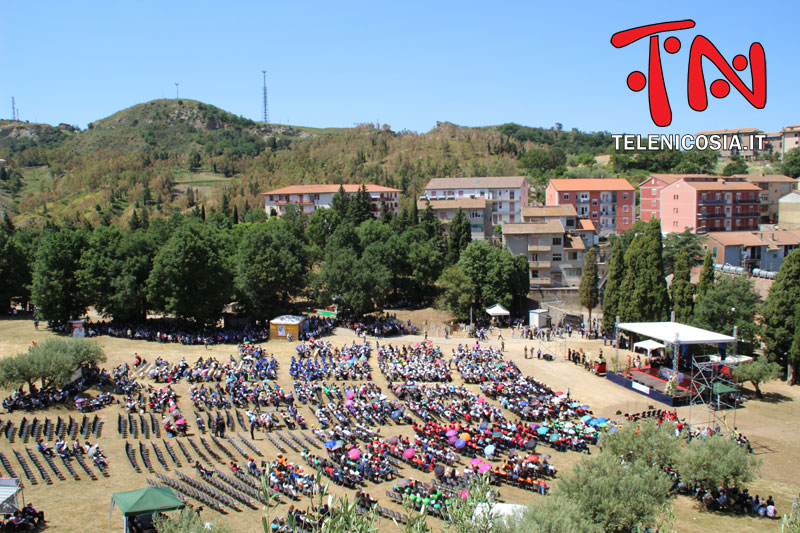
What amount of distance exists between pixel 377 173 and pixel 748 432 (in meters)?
95.5

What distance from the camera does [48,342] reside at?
3080 cm

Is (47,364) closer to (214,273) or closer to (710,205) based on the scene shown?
(214,273)

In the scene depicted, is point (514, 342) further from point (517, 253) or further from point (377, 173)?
point (377, 173)

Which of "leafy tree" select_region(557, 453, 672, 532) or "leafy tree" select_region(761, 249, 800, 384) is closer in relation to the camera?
"leafy tree" select_region(557, 453, 672, 532)

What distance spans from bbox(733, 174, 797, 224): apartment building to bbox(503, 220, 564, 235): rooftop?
39707mm

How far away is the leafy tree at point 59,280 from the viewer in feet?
137

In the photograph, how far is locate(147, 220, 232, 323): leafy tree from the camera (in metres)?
41.6

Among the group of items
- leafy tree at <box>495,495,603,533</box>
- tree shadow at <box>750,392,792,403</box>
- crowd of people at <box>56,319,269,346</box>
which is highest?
leafy tree at <box>495,495,603,533</box>

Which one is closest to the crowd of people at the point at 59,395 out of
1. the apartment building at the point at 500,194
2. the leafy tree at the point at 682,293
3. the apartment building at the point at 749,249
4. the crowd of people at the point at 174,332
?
the crowd of people at the point at 174,332

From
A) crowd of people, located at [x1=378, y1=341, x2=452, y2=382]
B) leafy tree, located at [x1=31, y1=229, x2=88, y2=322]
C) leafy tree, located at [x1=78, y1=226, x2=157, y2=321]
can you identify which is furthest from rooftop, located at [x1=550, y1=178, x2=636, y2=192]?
leafy tree, located at [x1=31, y1=229, x2=88, y2=322]

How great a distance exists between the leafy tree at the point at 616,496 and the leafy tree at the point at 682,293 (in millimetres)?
27405

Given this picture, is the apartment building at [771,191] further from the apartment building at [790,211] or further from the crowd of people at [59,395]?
the crowd of people at [59,395]

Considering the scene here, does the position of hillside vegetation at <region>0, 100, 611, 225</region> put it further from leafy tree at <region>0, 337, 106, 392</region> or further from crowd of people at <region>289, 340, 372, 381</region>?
leafy tree at <region>0, 337, 106, 392</region>

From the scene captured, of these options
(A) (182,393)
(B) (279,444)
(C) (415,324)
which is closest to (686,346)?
(C) (415,324)
